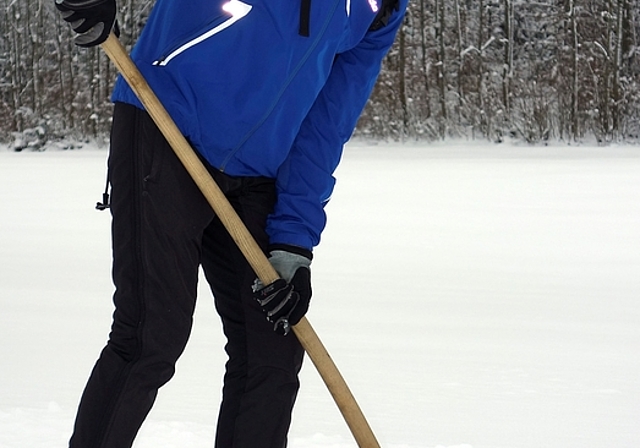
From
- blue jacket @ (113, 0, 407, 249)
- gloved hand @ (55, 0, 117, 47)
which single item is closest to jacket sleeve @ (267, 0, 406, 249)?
blue jacket @ (113, 0, 407, 249)

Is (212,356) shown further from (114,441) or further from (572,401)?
(114,441)

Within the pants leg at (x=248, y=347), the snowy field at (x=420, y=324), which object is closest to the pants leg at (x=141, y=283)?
the pants leg at (x=248, y=347)

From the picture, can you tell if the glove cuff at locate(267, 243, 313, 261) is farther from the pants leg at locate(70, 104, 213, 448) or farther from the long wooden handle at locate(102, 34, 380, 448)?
the pants leg at locate(70, 104, 213, 448)

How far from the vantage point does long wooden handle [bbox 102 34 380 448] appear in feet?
4.73

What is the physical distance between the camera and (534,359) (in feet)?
10.0

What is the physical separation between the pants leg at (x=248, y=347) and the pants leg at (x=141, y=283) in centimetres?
12

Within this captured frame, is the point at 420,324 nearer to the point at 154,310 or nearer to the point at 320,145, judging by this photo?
the point at 320,145

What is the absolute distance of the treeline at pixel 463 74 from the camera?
559 inches

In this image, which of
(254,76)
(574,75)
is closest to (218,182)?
(254,76)

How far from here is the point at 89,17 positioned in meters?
1.44

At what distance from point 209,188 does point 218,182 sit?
0.26ft

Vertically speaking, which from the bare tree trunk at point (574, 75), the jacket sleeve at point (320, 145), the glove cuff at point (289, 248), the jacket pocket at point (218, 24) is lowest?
the bare tree trunk at point (574, 75)

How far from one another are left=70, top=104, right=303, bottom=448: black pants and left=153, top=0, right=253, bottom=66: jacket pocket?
0.13 m

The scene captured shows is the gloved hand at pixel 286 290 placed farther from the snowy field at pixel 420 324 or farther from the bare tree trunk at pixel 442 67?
the bare tree trunk at pixel 442 67
